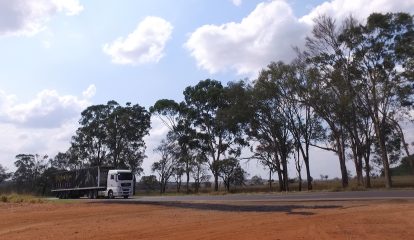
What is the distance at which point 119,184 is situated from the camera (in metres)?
46.2

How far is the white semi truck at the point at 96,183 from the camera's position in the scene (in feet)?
153

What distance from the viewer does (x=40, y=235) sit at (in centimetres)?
1489

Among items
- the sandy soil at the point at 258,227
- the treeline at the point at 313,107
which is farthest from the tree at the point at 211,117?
the sandy soil at the point at 258,227

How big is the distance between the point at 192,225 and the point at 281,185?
48106mm

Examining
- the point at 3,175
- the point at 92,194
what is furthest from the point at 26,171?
the point at 92,194

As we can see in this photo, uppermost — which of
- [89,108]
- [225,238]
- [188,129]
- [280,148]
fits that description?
[89,108]

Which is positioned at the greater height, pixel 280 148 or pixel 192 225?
pixel 280 148

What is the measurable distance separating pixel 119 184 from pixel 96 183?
4543mm

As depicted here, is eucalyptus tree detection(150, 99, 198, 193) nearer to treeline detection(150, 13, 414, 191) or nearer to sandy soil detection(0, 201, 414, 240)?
treeline detection(150, 13, 414, 191)

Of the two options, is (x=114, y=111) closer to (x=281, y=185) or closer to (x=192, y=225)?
(x=281, y=185)

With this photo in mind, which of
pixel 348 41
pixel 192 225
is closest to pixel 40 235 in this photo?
pixel 192 225

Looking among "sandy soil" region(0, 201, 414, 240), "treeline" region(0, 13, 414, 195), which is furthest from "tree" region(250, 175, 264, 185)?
"sandy soil" region(0, 201, 414, 240)

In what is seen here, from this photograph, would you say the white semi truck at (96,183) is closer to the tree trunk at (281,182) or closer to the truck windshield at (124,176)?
the truck windshield at (124,176)

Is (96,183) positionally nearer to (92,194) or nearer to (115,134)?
(92,194)
